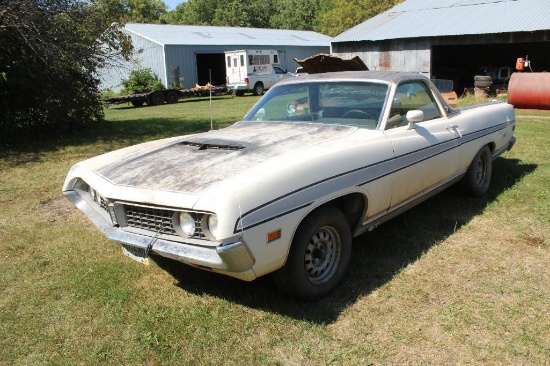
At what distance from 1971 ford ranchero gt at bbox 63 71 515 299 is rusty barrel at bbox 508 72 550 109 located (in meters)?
9.02

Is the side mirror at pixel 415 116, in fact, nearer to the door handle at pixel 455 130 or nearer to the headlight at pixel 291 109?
the door handle at pixel 455 130

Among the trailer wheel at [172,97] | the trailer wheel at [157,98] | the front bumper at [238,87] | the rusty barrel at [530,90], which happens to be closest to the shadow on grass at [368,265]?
the rusty barrel at [530,90]

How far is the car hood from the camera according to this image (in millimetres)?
3043

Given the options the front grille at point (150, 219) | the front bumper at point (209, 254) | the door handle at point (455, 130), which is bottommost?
the front bumper at point (209, 254)

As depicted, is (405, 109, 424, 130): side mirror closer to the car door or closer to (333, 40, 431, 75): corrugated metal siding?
the car door

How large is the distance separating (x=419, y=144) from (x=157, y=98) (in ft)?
71.6

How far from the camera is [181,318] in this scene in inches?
125

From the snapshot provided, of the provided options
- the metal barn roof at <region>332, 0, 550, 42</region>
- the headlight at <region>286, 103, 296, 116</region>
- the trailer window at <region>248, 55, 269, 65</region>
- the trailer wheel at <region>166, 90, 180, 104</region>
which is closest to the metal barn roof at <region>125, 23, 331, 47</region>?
the trailer window at <region>248, 55, 269, 65</region>

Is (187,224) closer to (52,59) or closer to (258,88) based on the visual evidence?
(52,59)

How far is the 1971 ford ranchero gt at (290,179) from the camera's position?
9.20ft

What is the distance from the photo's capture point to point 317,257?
340cm

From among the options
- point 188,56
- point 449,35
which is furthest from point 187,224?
point 188,56

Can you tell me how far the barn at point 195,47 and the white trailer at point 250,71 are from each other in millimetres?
1514

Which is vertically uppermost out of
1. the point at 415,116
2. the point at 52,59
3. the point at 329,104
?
the point at 52,59
